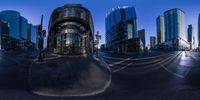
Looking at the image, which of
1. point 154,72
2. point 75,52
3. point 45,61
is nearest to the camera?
point 154,72

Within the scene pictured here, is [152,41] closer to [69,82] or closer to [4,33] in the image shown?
[69,82]

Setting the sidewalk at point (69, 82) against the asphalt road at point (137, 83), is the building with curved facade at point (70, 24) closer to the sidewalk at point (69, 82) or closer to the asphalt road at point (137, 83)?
the sidewalk at point (69, 82)

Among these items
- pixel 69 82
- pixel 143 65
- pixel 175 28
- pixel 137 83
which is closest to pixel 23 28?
pixel 69 82

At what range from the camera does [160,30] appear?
5.93 metres

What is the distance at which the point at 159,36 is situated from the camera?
237 inches

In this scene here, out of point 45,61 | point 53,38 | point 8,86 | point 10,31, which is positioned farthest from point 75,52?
point 10,31

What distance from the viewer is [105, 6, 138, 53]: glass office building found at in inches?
228

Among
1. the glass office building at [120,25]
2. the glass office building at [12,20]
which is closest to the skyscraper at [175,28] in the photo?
the glass office building at [120,25]

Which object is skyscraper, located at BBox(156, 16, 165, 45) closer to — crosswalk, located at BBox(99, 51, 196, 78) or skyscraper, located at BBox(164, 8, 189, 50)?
skyscraper, located at BBox(164, 8, 189, 50)

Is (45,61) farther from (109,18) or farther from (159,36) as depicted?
(159,36)

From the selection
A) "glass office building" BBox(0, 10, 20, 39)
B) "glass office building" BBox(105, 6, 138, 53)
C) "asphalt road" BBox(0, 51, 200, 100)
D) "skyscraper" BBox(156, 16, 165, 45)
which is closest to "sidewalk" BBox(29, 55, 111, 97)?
"asphalt road" BBox(0, 51, 200, 100)

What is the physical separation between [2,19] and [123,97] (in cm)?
338

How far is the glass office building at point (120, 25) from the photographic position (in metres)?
5.79

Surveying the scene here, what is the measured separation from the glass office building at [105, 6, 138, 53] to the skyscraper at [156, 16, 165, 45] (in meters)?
0.63
